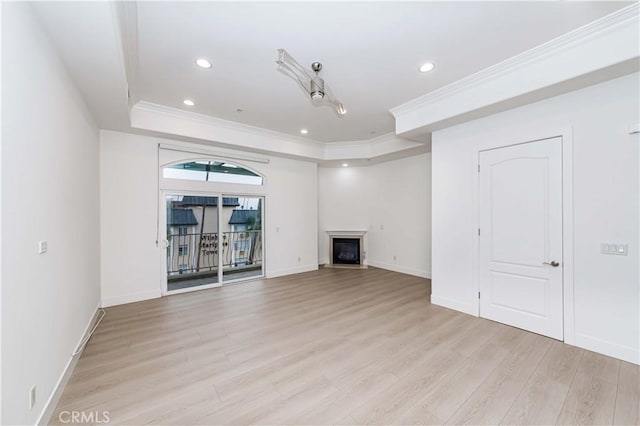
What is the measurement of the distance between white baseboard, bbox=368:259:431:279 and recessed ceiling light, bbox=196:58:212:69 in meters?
5.54

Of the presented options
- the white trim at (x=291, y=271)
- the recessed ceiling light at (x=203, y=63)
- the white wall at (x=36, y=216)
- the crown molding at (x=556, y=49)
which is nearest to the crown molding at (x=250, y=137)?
the white wall at (x=36, y=216)

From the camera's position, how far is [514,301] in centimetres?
334

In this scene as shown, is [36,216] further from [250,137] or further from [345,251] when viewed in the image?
[345,251]

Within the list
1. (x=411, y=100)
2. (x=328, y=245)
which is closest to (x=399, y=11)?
(x=411, y=100)

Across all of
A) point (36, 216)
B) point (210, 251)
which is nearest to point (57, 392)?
point (36, 216)

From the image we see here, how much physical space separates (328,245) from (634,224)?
18.5 ft

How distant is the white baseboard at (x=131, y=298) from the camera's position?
13.4ft

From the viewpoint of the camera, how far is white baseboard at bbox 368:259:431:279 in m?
5.93

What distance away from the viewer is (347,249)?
7.26 metres

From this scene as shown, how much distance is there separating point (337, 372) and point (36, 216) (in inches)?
103

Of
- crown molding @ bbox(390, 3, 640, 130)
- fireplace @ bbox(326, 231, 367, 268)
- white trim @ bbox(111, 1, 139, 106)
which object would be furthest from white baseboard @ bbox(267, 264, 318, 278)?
crown molding @ bbox(390, 3, 640, 130)

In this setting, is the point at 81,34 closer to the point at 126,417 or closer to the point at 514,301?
the point at 126,417

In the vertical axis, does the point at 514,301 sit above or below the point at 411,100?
below

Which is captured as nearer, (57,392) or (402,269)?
(57,392)
